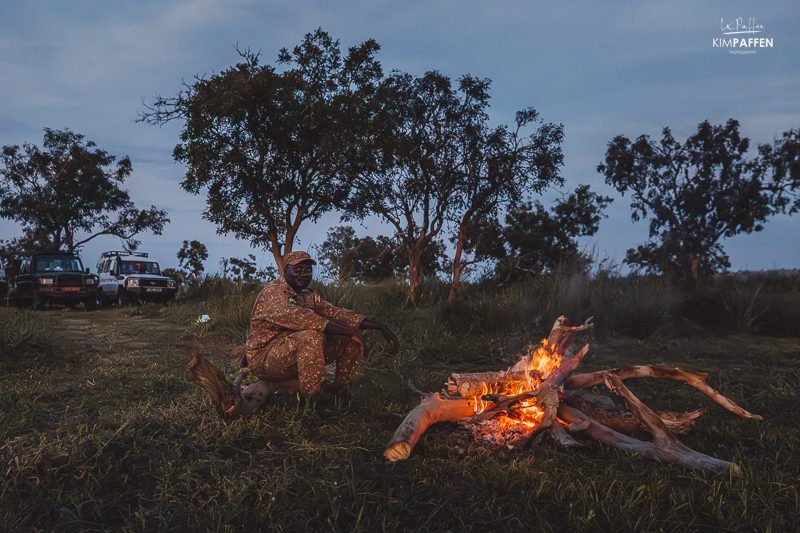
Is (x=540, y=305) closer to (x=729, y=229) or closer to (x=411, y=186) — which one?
(x=411, y=186)

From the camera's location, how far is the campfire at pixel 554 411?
4.11 meters

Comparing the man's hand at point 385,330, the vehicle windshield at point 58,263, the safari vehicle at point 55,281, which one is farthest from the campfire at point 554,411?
the vehicle windshield at point 58,263

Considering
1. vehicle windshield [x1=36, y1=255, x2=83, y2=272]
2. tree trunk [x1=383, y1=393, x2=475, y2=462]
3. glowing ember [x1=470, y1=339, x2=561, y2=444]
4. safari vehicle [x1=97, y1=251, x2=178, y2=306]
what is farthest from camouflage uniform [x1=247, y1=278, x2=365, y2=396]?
vehicle windshield [x1=36, y1=255, x2=83, y2=272]

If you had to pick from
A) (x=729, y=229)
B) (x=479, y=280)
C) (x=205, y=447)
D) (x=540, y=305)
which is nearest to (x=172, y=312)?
(x=479, y=280)

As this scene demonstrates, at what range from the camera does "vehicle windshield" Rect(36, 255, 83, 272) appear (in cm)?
1806

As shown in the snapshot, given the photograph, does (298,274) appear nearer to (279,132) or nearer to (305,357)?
(305,357)

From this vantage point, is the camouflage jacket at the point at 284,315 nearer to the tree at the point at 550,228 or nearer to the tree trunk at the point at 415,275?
the tree trunk at the point at 415,275

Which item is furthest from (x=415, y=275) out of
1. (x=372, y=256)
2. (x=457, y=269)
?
(x=372, y=256)

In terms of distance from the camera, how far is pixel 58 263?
1833 centimetres

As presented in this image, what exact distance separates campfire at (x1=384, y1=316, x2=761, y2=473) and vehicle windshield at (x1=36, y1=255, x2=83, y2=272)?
1790 cm

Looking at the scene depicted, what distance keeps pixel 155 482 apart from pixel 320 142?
41.4ft

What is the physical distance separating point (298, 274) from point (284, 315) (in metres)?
0.43

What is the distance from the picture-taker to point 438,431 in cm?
459

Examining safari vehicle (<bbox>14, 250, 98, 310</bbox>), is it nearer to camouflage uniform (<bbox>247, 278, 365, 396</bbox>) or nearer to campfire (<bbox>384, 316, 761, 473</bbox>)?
camouflage uniform (<bbox>247, 278, 365, 396</bbox>)
